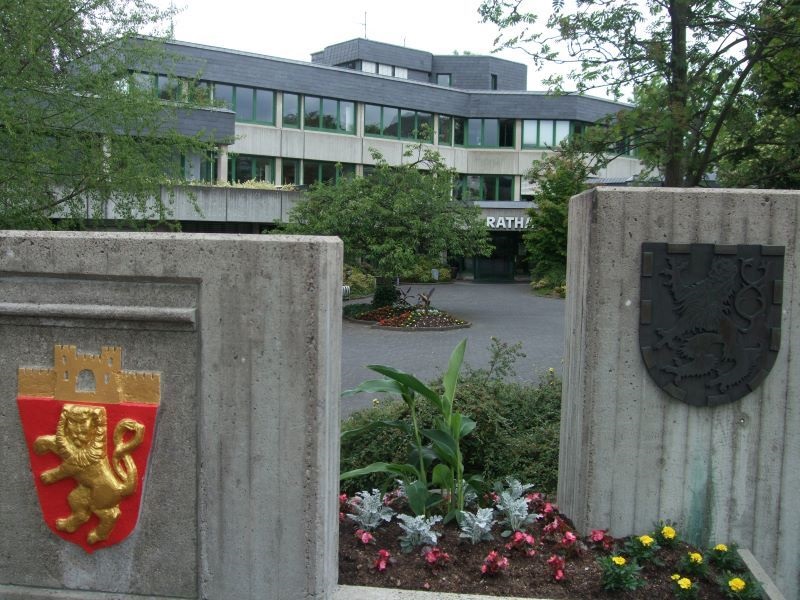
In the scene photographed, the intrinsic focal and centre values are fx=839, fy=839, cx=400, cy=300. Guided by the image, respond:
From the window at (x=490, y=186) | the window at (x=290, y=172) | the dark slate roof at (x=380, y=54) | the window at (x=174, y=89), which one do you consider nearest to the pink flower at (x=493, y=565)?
the window at (x=174, y=89)

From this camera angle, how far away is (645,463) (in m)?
4.35

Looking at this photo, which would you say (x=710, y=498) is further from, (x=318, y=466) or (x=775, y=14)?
(x=775, y=14)

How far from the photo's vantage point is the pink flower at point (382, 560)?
13.5 feet

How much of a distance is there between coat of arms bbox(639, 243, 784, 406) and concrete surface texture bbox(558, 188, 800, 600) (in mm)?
57

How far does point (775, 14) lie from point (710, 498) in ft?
19.3

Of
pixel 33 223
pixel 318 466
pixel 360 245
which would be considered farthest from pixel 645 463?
pixel 360 245

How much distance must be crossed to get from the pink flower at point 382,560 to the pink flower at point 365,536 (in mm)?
163

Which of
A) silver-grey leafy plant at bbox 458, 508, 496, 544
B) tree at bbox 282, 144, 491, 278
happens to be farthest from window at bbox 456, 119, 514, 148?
silver-grey leafy plant at bbox 458, 508, 496, 544

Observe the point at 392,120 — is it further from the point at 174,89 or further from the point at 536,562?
the point at 536,562

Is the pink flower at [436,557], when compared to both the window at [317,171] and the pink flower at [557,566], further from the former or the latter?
the window at [317,171]

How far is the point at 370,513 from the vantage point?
4.56 metres

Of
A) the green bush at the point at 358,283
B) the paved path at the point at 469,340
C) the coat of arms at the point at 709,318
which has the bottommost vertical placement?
the paved path at the point at 469,340

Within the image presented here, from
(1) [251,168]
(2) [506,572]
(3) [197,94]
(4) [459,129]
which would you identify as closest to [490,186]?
(4) [459,129]

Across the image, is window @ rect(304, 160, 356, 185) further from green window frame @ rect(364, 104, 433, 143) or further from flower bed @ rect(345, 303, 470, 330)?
flower bed @ rect(345, 303, 470, 330)
